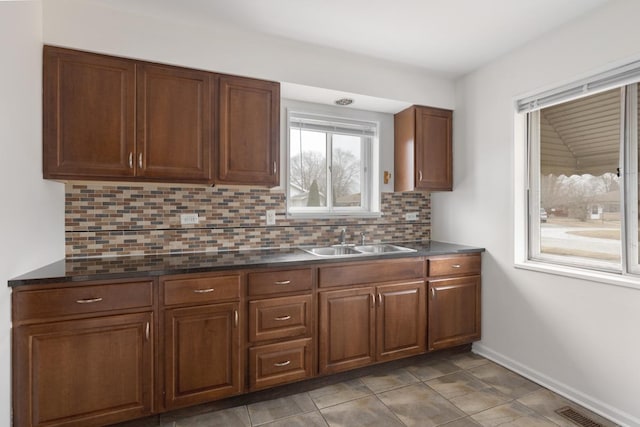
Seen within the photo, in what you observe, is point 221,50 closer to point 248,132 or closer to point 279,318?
point 248,132

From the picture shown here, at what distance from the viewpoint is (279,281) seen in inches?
85.0

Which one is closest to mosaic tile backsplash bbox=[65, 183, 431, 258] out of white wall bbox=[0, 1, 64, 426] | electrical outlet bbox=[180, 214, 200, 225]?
electrical outlet bbox=[180, 214, 200, 225]

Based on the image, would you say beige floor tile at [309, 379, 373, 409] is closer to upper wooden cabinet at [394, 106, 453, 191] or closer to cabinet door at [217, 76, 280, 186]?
cabinet door at [217, 76, 280, 186]

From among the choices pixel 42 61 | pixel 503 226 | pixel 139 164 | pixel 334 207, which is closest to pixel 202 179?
pixel 139 164

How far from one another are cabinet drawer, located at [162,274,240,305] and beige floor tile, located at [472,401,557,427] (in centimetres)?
168

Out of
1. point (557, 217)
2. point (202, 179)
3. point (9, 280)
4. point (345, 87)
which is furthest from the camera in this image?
point (345, 87)

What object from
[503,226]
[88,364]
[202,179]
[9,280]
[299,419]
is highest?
[202,179]

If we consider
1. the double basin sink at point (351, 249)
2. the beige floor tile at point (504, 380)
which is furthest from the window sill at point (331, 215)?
the beige floor tile at point (504, 380)

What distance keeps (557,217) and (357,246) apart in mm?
1577

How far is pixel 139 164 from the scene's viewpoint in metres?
2.11

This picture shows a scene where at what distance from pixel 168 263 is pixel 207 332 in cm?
49

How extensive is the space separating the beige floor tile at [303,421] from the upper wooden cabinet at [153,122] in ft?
5.10

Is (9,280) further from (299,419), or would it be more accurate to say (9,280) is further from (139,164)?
(299,419)

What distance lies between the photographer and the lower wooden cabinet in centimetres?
232
